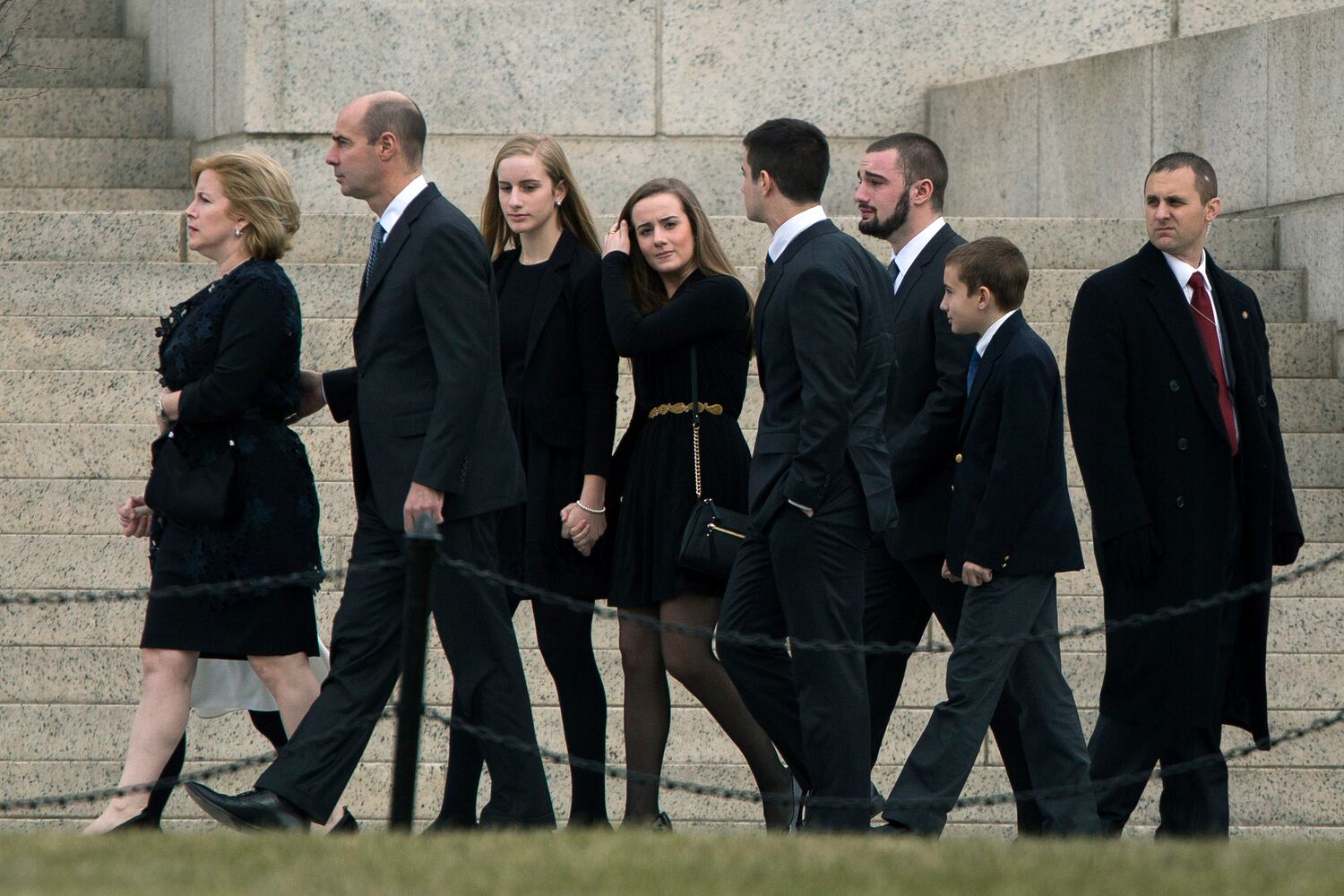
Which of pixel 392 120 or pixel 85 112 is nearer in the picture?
pixel 392 120

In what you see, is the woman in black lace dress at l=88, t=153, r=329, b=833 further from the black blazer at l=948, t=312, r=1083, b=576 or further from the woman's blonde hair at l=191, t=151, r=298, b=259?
the black blazer at l=948, t=312, r=1083, b=576

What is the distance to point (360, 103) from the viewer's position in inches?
258

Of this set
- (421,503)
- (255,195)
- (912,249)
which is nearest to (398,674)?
(421,503)

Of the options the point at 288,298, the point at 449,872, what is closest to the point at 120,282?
the point at 288,298

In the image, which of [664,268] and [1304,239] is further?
[1304,239]

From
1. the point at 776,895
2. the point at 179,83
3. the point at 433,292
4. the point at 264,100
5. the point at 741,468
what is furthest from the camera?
the point at 179,83

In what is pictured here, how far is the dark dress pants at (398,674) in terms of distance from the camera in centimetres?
622

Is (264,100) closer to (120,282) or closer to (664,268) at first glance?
(120,282)

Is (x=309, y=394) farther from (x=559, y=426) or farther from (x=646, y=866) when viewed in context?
(x=646, y=866)

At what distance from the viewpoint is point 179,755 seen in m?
6.75

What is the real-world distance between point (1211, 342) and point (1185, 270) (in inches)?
9.4

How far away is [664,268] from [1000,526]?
140cm

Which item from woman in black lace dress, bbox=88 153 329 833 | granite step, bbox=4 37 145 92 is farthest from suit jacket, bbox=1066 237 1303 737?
granite step, bbox=4 37 145 92

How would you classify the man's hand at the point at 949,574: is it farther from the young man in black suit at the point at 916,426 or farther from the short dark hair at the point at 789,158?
the short dark hair at the point at 789,158
